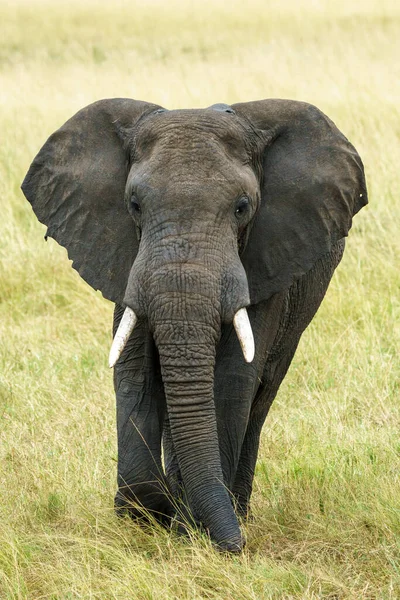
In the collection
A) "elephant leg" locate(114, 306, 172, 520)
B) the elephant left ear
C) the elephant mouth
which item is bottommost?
"elephant leg" locate(114, 306, 172, 520)

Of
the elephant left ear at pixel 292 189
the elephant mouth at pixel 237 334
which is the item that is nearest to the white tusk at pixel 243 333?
the elephant mouth at pixel 237 334

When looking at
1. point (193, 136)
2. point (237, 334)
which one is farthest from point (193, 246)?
point (193, 136)

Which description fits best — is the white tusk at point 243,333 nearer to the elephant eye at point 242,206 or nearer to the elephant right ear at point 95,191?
the elephant eye at point 242,206

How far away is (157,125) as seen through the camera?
4215 mm

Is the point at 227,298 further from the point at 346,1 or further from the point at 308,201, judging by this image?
the point at 346,1

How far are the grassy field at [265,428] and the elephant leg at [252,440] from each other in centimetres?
9

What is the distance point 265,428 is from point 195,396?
2.10 meters

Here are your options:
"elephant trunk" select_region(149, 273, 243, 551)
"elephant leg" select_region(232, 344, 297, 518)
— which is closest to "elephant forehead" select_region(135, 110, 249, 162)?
"elephant trunk" select_region(149, 273, 243, 551)

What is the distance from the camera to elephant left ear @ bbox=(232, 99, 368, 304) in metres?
4.50

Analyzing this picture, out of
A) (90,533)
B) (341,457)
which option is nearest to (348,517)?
(341,457)

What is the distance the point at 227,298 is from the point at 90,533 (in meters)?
1.26

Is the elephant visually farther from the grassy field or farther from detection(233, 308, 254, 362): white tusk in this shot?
the grassy field

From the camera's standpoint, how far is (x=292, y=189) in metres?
4.55

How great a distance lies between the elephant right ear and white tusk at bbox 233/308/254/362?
0.64 metres
